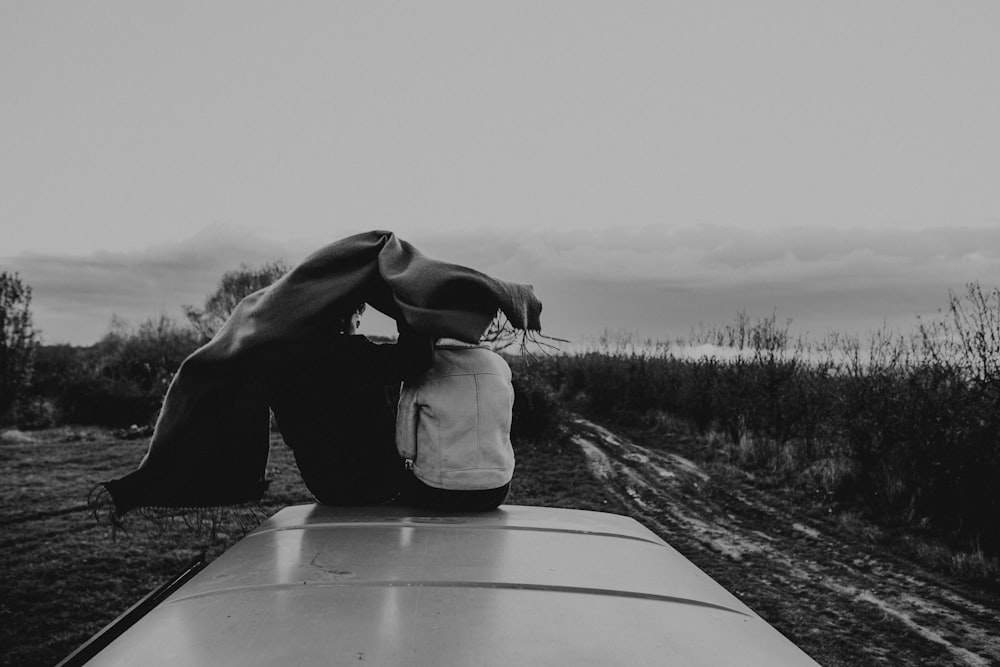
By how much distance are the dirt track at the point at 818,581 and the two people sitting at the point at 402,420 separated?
12.4 feet

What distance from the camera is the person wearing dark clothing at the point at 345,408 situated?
2.99 meters

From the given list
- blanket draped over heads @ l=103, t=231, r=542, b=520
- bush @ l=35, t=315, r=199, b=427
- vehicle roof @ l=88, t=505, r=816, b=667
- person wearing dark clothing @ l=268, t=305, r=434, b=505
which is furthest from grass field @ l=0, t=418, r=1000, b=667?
bush @ l=35, t=315, r=199, b=427

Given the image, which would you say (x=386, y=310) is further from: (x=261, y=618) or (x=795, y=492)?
(x=795, y=492)

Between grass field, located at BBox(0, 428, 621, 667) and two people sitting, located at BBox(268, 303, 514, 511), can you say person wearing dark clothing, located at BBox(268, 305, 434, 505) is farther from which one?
grass field, located at BBox(0, 428, 621, 667)

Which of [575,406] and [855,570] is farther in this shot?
[575,406]

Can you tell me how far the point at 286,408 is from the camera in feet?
→ 10.3

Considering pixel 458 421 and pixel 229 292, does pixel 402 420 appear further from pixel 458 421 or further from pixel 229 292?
pixel 229 292

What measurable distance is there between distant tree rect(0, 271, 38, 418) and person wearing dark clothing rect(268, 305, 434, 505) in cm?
1692

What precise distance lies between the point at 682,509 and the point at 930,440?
358 centimetres

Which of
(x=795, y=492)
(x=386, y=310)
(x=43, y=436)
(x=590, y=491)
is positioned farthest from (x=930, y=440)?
(x=43, y=436)

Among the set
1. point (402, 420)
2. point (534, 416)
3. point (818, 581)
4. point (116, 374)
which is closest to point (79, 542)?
point (402, 420)

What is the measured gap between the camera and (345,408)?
10.5 ft

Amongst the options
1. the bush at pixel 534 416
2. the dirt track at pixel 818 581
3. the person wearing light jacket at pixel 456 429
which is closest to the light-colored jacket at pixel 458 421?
the person wearing light jacket at pixel 456 429

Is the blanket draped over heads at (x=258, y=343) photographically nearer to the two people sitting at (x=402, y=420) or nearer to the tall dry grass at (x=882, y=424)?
the two people sitting at (x=402, y=420)
